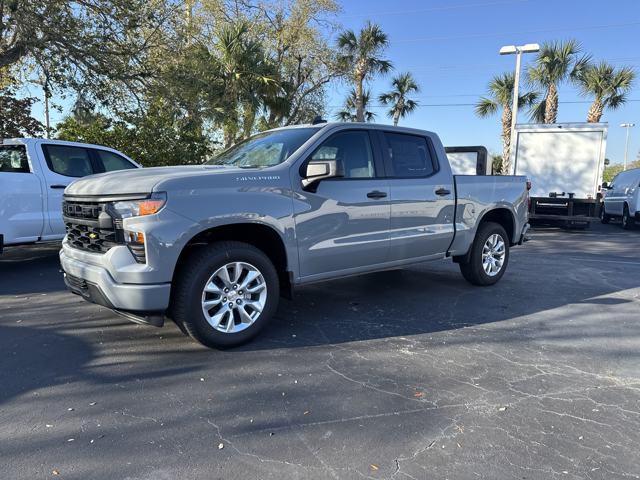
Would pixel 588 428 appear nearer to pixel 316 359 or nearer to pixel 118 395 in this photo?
pixel 316 359

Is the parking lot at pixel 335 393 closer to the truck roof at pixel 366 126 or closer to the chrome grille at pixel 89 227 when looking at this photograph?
the chrome grille at pixel 89 227

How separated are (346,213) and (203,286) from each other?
1.57 metres

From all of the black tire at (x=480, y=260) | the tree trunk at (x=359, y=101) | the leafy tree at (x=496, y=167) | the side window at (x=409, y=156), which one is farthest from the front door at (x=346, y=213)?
the tree trunk at (x=359, y=101)

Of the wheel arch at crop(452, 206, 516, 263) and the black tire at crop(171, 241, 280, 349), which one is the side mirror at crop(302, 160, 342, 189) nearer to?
the black tire at crop(171, 241, 280, 349)

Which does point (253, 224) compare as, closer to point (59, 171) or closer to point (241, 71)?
point (59, 171)

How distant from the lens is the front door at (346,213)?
4504mm

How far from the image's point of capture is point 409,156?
18.3 ft

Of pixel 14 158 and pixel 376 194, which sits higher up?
pixel 14 158

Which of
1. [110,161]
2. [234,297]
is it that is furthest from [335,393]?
[110,161]

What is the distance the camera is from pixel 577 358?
4133mm

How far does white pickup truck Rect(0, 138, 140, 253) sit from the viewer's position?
6547 millimetres

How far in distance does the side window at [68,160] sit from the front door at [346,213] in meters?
4.57

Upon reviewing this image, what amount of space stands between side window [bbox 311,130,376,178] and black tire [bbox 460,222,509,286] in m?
2.04

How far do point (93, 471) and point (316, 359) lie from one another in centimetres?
188
